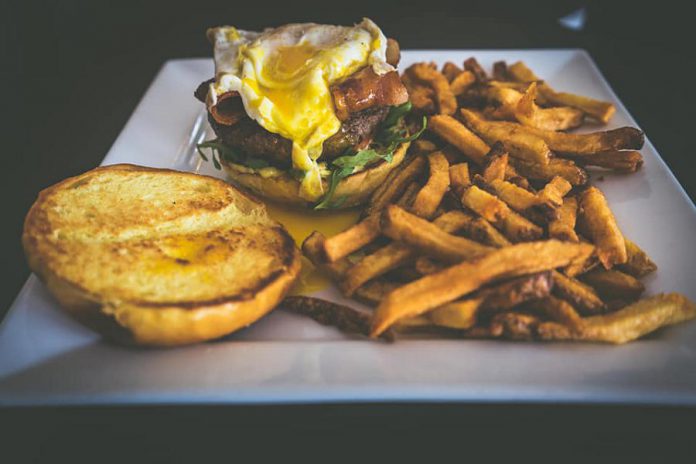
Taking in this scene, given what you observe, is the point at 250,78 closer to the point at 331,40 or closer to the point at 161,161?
the point at 331,40

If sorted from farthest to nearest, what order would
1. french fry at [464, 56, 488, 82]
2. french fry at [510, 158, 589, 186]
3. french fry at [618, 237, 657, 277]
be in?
french fry at [464, 56, 488, 82] < french fry at [510, 158, 589, 186] < french fry at [618, 237, 657, 277]

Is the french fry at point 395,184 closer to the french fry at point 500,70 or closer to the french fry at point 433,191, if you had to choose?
the french fry at point 433,191

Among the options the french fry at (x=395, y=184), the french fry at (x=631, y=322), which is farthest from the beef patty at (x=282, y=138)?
the french fry at (x=631, y=322)

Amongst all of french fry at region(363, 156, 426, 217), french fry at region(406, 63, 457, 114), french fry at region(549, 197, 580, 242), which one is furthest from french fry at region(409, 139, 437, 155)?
french fry at region(549, 197, 580, 242)

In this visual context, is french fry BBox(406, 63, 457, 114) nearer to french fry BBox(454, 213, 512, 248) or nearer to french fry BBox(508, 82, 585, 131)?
french fry BBox(508, 82, 585, 131)

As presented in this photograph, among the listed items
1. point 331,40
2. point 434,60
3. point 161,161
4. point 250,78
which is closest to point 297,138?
point 250,78

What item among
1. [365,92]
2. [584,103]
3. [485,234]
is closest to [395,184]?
[365,92]
